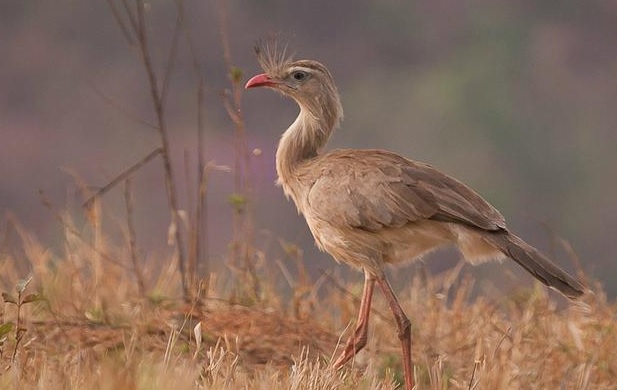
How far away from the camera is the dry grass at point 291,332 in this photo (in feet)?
16.6

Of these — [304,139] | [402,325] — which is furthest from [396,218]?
[304,139]

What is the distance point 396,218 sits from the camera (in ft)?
16.0

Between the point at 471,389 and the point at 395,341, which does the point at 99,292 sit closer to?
the point at 395,341

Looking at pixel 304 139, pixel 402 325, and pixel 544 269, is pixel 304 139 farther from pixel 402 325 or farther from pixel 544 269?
pixel 544 269

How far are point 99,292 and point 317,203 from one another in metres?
1.86

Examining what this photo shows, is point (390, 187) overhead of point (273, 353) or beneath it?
overhead

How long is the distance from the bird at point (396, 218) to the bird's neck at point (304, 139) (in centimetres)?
10

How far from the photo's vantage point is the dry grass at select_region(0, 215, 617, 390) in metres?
5.05

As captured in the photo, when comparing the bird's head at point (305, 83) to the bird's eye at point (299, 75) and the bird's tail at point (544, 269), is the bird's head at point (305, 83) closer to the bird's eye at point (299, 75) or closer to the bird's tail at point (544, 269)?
the bird's eye at point (299, 75)

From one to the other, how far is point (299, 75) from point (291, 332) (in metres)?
1.30

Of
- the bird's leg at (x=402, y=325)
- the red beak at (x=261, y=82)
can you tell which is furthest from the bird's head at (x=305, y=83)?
the bird's leg at (x=402, y=325)

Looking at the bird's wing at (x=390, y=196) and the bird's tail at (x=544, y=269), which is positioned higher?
the bird's wing at (x=390, y=196)

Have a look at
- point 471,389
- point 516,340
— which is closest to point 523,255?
point 471,389

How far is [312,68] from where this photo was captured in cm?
548
